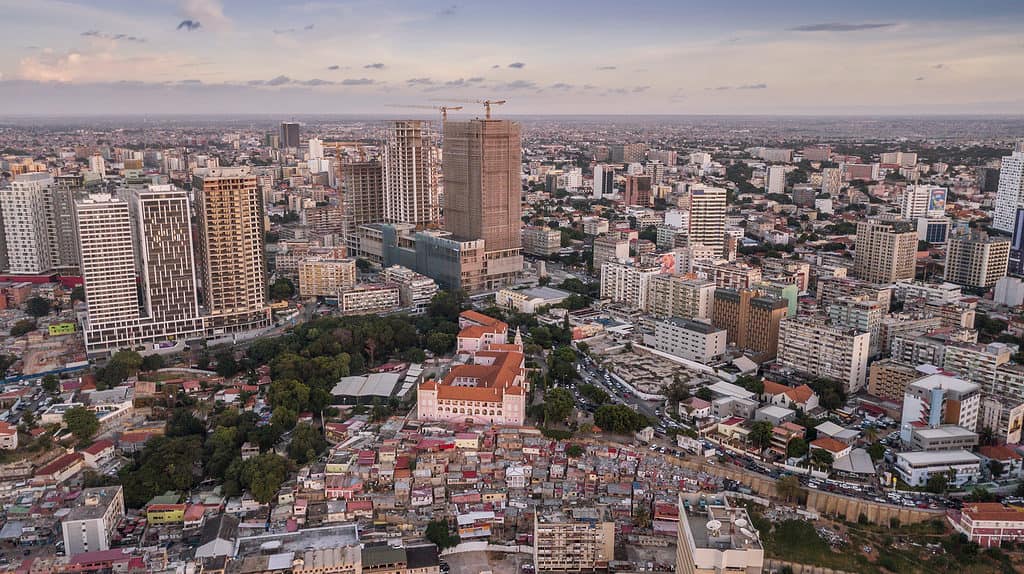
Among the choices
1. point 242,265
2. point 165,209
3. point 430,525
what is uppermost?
point 165,209

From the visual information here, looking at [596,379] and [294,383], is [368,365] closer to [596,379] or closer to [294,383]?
[294,383]

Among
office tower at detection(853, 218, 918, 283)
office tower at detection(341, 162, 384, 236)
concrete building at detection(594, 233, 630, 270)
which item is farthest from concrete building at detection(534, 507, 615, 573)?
office tower at detection(341, 162, 384, 236)

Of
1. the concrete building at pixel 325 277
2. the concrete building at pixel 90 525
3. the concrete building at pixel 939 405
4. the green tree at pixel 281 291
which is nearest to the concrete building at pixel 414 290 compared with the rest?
the concrete building at pixel 325 277

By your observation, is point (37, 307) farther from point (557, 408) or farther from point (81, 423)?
point (557, 408)

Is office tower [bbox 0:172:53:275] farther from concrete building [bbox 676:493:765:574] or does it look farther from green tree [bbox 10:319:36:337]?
concrete building [bbox 676:493:765:574]

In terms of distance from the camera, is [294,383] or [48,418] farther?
[294,383]

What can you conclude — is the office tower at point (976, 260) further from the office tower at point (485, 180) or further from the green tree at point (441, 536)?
the green tree at point (441, 536)

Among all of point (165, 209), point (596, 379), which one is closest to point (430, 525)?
point (596, 379)
